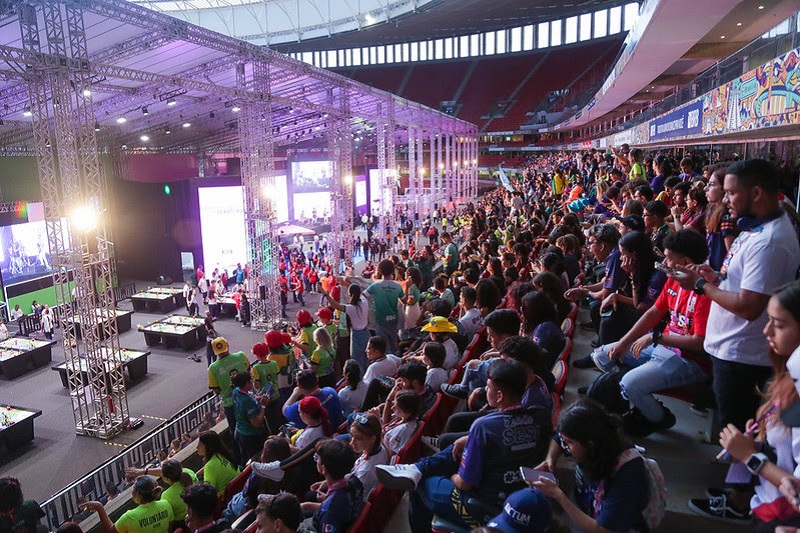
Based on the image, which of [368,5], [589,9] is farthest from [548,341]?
[589,9]

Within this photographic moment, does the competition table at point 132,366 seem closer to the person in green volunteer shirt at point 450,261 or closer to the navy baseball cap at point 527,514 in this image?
the person in green volunteer shirt at point 450,261

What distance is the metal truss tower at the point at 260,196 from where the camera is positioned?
15.6m

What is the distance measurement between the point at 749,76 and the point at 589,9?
38.2 m

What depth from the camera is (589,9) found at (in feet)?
130

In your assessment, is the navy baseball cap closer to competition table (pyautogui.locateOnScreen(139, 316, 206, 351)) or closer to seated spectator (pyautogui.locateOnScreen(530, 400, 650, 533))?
seated spectator (pyautogui.locateOnScreen(530, 400, 650, 533))

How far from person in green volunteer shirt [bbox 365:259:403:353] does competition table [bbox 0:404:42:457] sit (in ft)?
22.6

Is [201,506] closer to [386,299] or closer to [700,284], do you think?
[700,284]

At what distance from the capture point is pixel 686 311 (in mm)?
3104

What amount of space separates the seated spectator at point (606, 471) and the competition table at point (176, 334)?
14.3 m

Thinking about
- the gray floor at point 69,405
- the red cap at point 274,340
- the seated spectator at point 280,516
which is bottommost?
the gray floor at point 69,405

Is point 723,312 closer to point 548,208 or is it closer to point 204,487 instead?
point 204,487

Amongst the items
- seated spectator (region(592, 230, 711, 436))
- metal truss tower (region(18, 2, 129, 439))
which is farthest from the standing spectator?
metal truss tower (region(18, 2, 129, 439))

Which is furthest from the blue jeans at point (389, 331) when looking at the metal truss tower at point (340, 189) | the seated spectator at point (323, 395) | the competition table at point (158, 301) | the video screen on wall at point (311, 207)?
the video screen on wall at point (311, 207)

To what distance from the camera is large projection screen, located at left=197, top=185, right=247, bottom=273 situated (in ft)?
73.5
